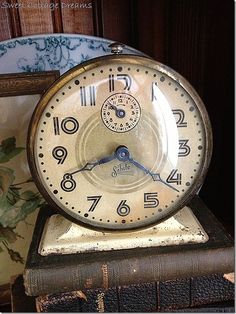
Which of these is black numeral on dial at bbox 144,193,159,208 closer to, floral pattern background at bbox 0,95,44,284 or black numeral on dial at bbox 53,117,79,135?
black numeral on dial at bbox 53,117,79,135

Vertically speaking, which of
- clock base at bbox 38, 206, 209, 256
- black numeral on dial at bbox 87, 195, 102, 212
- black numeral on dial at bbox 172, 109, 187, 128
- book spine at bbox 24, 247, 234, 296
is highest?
black numeral on dial at bbox 172, 109, 187, 128

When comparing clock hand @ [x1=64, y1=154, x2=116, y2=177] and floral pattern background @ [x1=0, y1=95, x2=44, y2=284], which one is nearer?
clock hand @ [x1=64, y1=154, x2=116, y2=177]

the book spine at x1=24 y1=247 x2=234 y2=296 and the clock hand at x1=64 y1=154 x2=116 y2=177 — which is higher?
the clock hand at x1=64 y1=154 x2=116 y2=177

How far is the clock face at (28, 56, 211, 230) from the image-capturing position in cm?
50

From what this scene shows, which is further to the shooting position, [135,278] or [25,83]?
[25,83]

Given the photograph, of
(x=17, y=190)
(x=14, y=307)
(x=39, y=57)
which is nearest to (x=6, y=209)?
(x=17, y=190)

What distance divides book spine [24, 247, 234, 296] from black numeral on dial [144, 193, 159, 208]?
0.23 ft

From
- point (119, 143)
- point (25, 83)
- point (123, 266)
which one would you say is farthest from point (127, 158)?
point (25, 83)

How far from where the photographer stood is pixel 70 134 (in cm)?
52

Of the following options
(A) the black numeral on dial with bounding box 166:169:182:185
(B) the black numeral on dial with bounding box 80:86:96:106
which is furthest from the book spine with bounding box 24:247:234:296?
(B) the black numeral on dial with bounding box 80:86:96:106

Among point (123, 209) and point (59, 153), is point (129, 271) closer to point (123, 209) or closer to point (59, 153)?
point (123, 209)

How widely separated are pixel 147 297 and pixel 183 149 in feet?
0.73

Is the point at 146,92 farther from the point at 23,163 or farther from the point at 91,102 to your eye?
the point at 23,163

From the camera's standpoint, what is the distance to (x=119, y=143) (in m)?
0.53
